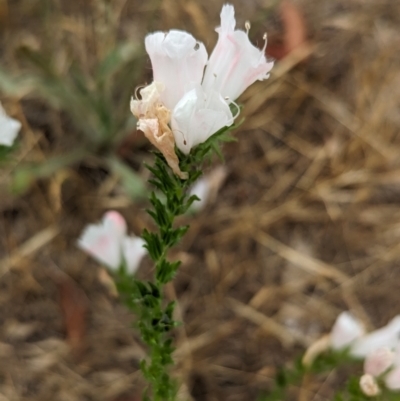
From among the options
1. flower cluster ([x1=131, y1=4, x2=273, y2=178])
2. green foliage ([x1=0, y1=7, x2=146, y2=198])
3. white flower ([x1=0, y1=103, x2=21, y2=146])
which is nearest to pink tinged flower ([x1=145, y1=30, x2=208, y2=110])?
flower cluster ([x1=131, y1=4, x2=273, y2=178])

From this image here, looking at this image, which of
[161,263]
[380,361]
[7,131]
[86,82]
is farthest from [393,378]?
[86,82]

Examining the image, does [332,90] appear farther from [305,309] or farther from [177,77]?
[177,77]

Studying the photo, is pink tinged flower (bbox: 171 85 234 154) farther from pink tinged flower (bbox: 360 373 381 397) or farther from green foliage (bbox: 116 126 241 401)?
pink tinged flower (bbox: 360 373 381 397)

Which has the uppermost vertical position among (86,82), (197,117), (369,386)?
(86,82)

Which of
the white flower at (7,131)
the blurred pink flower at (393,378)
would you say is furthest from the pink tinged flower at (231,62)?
the blurred pink flower at (393,378)

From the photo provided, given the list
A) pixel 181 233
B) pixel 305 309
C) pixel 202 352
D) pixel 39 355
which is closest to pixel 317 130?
pixel 305 309

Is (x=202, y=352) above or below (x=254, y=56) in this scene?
below

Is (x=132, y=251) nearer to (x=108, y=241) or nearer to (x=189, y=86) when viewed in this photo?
(x=108, y=241)
